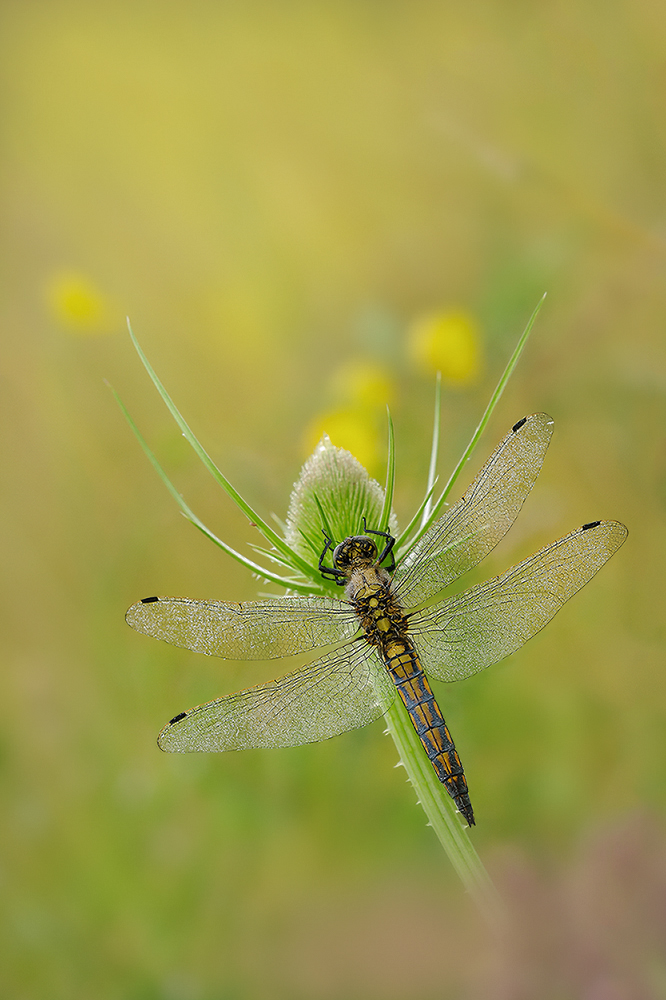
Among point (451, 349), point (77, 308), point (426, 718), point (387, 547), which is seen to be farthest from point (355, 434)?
point (77, 308)

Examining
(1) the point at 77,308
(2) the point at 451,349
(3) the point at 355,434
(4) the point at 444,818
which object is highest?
(1) the point at 77,308

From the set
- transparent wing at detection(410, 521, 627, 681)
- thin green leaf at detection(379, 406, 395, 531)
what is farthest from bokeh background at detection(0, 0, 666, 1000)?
thin green leaf at detection(379, 406, 395, 531)

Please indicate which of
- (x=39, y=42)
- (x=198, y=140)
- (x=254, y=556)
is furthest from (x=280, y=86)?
(x=254, y=556)

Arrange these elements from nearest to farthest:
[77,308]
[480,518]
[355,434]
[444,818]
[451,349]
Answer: [444,818]
[480,518]
[355,434]
[451,349]
[77,308]

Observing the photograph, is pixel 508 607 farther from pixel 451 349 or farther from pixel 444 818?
pixel 451 349

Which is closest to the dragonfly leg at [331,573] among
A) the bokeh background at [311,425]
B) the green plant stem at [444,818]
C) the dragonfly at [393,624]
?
the dragonfly at [393,624]

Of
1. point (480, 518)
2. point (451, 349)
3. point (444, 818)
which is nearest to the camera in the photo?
point (444, 818)
